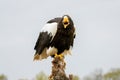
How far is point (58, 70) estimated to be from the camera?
14.9m

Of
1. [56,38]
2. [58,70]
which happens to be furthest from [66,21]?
[58,70]

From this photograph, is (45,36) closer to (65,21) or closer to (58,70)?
(65,21)

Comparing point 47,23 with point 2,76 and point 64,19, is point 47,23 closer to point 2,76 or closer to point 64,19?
point 64,19

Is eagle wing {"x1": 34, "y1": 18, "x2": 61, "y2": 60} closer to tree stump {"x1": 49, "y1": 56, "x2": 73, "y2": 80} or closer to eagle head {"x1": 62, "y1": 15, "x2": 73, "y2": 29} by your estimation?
eagle head {"x1": 62, "y1": 15, "x2": 73, "y2": 29}

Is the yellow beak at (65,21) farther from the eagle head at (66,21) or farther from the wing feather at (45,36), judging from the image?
the wing feather at (45,36)

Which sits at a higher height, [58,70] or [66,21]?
[66,21]

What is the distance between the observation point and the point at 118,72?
1839 inches

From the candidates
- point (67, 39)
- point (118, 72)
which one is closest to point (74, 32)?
point (67, 39)

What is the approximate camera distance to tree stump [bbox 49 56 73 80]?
14.5 metres

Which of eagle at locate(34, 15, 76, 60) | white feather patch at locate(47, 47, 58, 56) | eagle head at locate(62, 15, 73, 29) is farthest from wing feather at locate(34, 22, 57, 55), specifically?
eagle head at locate(62, 15, 73, 29)

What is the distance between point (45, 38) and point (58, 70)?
2.93 m

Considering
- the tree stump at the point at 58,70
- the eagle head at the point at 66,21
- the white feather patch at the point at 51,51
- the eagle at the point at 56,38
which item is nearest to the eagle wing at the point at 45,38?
the eagle at the point at 56,38

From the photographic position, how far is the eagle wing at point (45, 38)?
17.5 metres

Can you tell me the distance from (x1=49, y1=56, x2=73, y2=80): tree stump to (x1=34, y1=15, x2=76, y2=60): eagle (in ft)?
5.51
